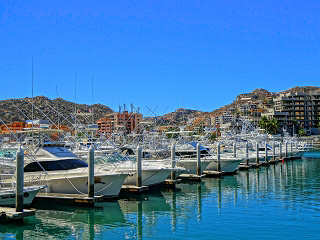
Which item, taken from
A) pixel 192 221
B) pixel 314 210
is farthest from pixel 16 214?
pixel 314 210

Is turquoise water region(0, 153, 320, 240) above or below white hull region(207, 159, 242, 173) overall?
below

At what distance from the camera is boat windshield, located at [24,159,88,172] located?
25.1 metres

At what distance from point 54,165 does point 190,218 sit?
983 cm

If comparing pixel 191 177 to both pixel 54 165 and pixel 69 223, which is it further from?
pixel 69 223

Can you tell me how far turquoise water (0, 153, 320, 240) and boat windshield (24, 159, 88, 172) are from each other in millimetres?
3100

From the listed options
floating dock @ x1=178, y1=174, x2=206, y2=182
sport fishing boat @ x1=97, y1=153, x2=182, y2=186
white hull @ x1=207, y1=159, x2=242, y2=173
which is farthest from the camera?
white hull @ x1=207, y1=159, x2=242, y2=173

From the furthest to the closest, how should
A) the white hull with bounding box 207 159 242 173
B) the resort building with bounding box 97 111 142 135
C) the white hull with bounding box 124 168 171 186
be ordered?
the resort building with bounding box 97 111 142 135
the white hull with bounding box 207 159 242 173
the white hull with bounding box 124 168 171 186

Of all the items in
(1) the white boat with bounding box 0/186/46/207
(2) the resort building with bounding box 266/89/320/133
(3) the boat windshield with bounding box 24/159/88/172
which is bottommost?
(1) the white boat with bounding box 0/186/46/207

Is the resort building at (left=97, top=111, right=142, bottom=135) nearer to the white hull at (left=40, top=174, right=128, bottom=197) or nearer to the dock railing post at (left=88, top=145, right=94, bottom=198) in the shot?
the white hull at (left=40, top=174, right=128, bottom=197)

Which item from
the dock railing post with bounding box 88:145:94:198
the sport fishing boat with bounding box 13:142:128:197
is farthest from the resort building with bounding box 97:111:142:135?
the dock railing post with bounding box 88:145:94:198

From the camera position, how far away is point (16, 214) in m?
18.4

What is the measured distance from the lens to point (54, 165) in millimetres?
25828

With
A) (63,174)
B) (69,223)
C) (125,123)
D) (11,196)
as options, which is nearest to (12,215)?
(11,196)

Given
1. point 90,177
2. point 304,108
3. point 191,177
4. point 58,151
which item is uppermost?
point 304,108
